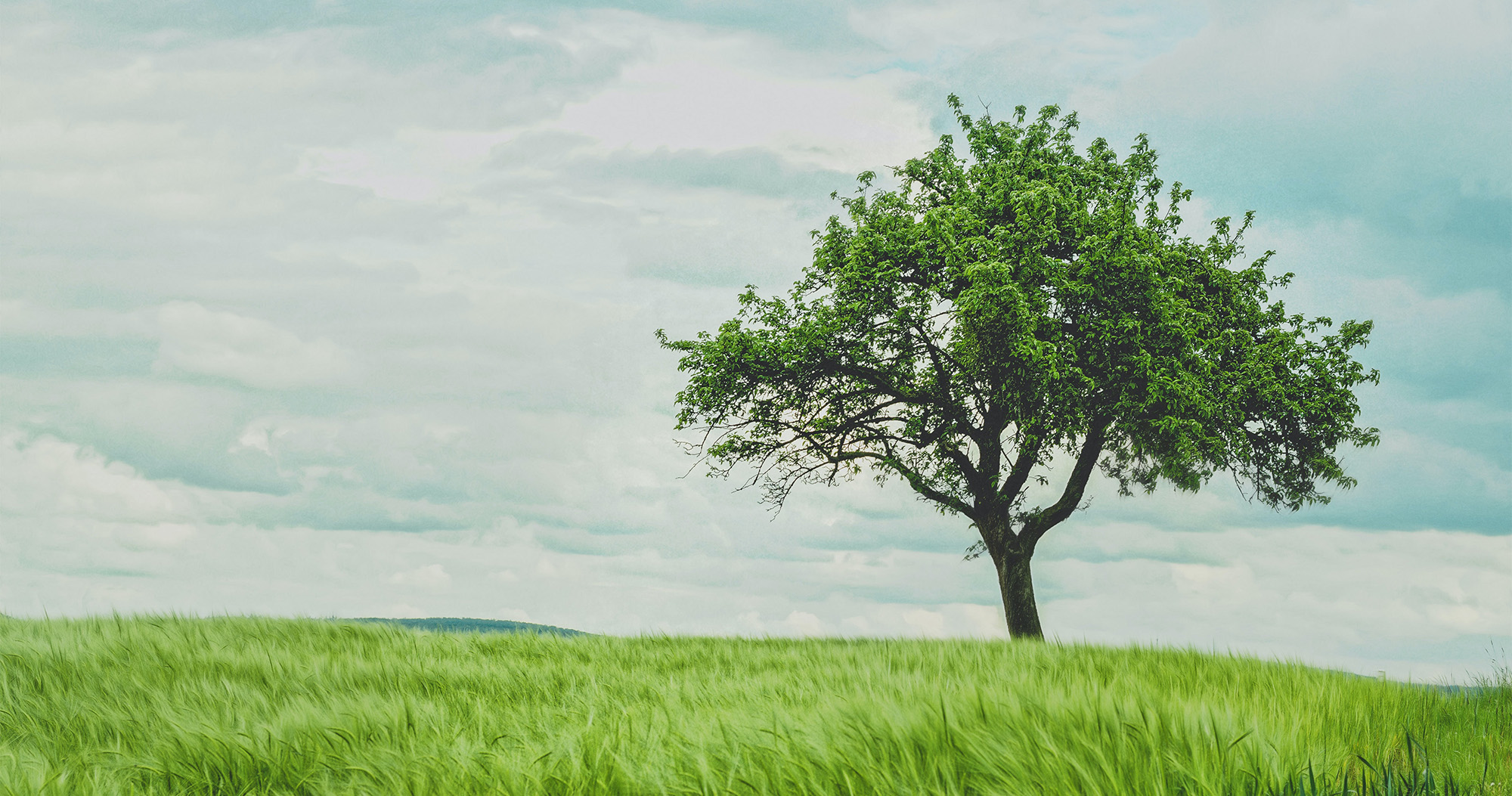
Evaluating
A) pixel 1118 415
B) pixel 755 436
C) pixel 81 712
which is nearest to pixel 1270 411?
pixel 1118 415

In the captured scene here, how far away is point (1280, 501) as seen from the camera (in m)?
20.5

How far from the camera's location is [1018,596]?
19734mm

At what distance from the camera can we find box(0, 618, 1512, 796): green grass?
4305 millimetres

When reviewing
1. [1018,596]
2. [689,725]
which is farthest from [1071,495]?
[689,725]

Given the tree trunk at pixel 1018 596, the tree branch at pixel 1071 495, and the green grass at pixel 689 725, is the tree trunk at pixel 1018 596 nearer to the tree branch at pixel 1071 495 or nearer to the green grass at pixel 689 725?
the tree branch at pixel 1071 495

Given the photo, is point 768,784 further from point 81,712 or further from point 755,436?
point 755,436

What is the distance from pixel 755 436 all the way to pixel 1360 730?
1346 cm

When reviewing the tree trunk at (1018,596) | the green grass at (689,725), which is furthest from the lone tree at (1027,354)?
the green grass at (689,725)

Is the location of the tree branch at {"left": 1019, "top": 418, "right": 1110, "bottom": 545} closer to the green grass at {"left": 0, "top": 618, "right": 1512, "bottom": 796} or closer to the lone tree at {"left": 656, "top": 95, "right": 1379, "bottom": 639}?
the lone tree at {"left": 656, "top": 95, "right": 1379, "bottom": 639}

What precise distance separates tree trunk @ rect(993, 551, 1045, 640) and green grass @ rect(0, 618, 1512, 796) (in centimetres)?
744

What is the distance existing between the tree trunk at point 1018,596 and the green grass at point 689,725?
7436 mm

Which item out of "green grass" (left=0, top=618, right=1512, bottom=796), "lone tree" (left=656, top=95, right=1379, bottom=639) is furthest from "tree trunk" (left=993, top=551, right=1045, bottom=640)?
"green grass" (left=0, top=618, right=1512, bottom=796)

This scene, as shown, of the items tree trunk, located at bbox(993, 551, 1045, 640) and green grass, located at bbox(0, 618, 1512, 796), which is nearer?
green grass, located at bbox(0, 618, 1512, 796)

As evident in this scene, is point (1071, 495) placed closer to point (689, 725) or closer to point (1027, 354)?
point (1027, 354)
